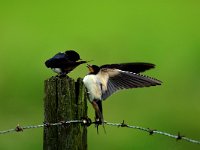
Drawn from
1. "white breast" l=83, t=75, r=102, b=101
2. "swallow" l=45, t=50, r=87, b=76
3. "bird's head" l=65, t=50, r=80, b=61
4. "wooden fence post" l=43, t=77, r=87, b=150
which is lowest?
→ "wooden fence post" l=43, t=77, r=87, b=150

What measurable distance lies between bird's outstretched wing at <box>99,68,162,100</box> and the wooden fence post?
2.49 ft

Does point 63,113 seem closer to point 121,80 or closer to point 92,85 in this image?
point 92,85

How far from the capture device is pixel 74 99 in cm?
646

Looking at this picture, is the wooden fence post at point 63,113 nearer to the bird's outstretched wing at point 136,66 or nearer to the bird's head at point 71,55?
the bird's head at point 71,55

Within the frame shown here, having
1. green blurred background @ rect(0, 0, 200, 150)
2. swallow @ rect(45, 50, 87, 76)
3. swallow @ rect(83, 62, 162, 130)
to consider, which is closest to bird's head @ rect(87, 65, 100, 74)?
swallow @ rect(83, 62, 162, 130)

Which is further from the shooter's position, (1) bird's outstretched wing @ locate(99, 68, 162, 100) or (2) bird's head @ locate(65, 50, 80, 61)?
(2) bird's head @ locate(65, 50, 80, 61)

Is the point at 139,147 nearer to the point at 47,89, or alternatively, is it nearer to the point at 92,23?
the point at 47,89

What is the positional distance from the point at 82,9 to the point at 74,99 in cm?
1774

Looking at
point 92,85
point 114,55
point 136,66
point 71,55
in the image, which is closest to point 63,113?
point 92,85

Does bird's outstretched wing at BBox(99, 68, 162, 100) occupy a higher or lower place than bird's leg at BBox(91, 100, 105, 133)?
higher

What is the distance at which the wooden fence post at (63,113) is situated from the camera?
6414 mm

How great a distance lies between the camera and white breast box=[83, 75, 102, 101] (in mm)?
7121

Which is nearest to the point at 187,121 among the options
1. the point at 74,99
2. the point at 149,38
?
the point at 149,38

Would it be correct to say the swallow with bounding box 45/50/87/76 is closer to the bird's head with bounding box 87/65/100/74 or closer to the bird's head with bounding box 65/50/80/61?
the bird's head with bounding box 65/50/80/61
